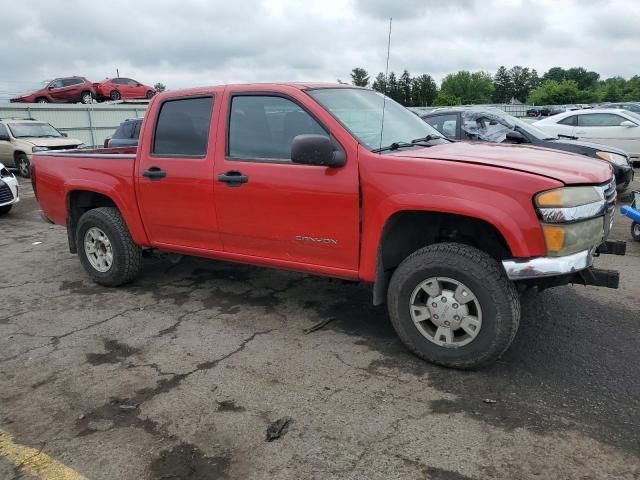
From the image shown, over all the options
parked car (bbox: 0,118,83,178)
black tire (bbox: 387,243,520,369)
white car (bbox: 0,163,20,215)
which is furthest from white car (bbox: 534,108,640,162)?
parked car (bbox: 0,118,83,178)

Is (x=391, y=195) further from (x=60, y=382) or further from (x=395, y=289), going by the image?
(x=60, y=382)

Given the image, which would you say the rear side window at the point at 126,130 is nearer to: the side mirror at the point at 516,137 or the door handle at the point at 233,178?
the side mirror at the point at 516,137

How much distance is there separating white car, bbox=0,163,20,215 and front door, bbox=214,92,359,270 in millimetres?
7495

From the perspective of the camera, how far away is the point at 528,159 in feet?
11.8

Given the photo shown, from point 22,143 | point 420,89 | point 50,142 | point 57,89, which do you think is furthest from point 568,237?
point 57,89

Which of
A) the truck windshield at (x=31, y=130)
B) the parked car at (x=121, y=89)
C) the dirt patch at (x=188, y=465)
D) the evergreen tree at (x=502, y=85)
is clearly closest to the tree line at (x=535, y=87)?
the evergreen tree at (x=502, y=85)

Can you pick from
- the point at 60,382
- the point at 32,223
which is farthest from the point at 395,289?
the point at 32,223

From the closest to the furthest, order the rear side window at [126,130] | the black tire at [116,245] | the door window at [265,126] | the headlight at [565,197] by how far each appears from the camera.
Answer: the headlight at [565,197]
the door window at [265,126]
the black tire at [116,245]
the rear side window at [126,130]

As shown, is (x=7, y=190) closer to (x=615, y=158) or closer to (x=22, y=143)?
(x=22, y=143)

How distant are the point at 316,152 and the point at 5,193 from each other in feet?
28.3

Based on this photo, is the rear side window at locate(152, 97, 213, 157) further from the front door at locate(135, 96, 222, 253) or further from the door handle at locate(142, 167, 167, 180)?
the door handle at locate(142, 167, 167, 180)

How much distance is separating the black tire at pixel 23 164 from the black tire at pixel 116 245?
11.5 metres

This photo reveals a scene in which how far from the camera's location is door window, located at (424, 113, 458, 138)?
8.70 metres

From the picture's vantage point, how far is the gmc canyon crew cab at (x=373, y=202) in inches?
128
